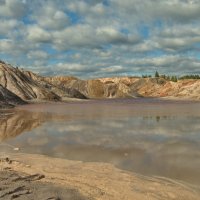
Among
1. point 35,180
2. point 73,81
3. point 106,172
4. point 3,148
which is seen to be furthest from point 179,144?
point 73,81

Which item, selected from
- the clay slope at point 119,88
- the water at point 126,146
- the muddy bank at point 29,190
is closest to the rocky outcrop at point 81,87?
the clay slope at point 119,88

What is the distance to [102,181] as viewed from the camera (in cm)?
998

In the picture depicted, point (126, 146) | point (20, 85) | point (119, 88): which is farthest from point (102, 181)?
point (119, 88)

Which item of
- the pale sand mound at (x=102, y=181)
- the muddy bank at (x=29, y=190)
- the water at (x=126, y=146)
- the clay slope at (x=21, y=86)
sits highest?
the clay slope at (x=21, y=86)

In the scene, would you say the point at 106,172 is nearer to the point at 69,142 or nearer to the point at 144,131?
the point at 69,142

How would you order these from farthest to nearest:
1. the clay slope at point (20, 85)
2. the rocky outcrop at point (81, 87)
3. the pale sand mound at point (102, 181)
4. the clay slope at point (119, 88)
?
the clay slope at point (119, 88), the rocky outcrop at point (81, 87), the clay slope at point (20, 85), the pale sand mound at point (102, 181)

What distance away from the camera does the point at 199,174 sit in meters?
11.1

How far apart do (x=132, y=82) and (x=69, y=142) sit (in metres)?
174

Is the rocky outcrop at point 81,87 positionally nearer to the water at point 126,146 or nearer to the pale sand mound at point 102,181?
the water at point 126,146

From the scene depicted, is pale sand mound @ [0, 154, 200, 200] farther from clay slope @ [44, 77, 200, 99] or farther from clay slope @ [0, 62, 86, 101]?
clay slope @ [44, 77, 200, 99]

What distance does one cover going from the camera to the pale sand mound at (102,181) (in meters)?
8.80

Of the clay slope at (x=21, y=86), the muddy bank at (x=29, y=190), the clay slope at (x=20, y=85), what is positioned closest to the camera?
the muddy bank at (x=29, y=190)

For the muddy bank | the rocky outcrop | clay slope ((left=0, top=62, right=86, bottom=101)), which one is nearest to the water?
the muddy bank

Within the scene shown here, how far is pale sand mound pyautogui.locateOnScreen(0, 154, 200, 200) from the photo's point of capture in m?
8.80
